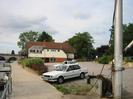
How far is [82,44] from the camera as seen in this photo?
119062mm

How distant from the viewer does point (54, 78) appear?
2584 cm

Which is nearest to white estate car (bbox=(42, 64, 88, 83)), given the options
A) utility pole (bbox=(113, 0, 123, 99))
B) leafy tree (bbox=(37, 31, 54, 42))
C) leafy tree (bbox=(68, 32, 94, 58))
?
utility pole (bbox=(113, 0, 123, 99))

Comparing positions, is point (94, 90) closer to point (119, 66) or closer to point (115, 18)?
point (119, 66)

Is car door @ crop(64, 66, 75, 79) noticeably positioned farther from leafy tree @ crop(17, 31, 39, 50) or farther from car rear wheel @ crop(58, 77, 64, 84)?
leafy tree @ crop(17, 31, 39, 50)

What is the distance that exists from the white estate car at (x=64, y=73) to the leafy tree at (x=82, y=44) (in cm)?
8333

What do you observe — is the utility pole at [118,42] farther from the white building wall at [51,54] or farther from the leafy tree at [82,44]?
the leafy tree at [82,44]

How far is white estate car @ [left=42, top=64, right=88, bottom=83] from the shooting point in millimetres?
26031

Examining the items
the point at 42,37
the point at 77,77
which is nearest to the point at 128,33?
the point at 42,37

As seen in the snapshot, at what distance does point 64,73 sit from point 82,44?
92.7 meters

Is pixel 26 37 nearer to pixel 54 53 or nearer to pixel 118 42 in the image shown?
pixel 54 53

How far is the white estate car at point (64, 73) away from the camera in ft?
85.4

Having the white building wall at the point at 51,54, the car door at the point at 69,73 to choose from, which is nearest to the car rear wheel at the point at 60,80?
the car door at the point at 69,73

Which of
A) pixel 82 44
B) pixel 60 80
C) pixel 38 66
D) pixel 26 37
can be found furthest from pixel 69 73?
Answer: pixel 26 37

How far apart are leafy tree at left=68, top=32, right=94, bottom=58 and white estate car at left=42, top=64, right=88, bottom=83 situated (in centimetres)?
8333
